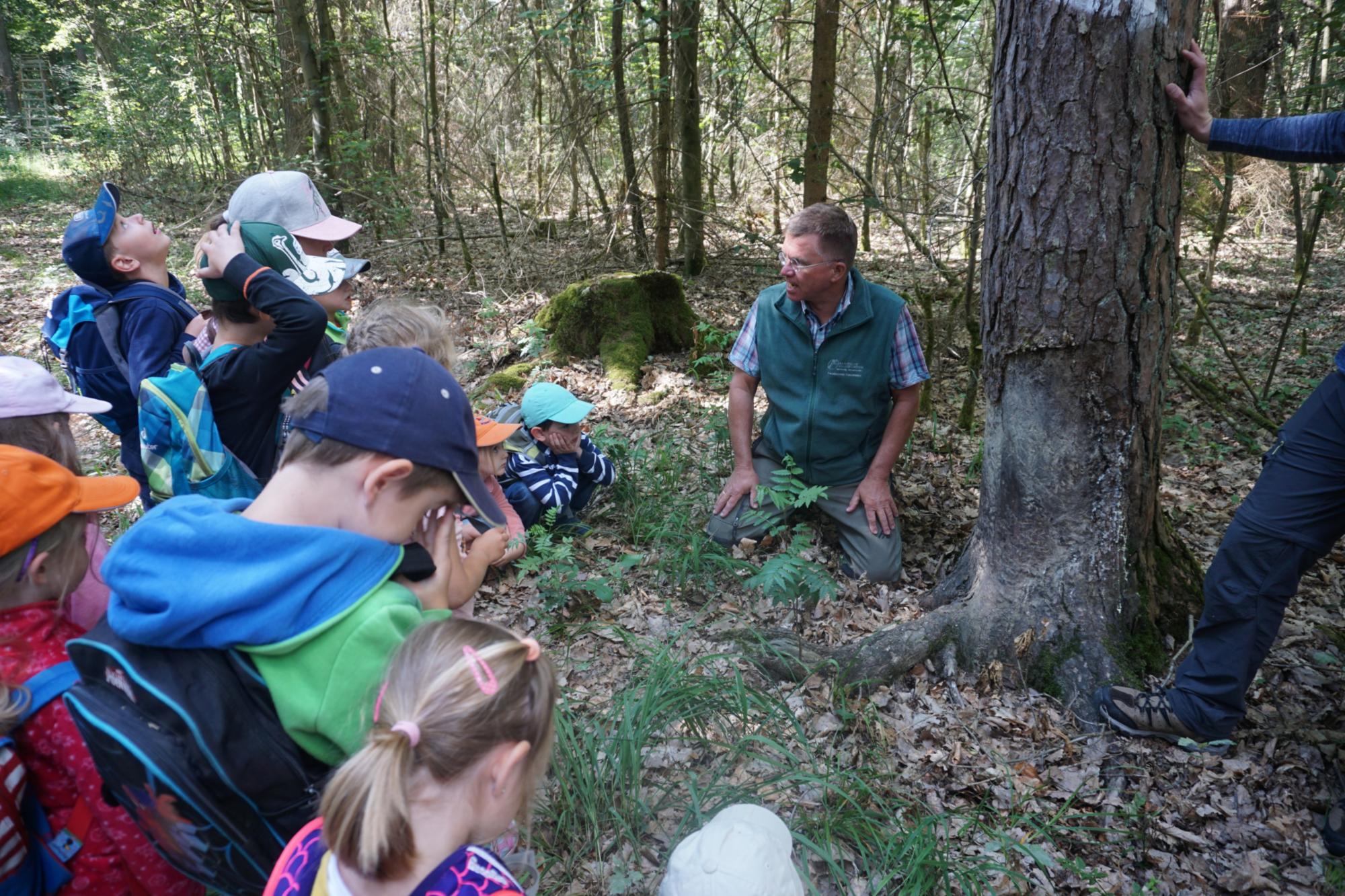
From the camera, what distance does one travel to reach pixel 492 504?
5.63 ft

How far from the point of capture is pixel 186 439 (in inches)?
103

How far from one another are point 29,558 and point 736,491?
3.12 metres

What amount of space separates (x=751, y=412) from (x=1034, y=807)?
2.38 metres

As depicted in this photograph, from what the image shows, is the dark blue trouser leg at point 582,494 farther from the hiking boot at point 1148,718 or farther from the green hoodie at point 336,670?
the green hoodie at point 336,670

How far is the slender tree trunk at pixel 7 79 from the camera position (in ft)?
70.4

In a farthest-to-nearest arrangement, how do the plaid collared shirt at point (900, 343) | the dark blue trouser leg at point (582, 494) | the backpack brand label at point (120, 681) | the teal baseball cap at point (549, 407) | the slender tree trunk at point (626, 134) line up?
the slender tree trunk at point (626, 134) < the dark blue trouser leg at point (582, 494) < the teal baseball cap at point (549, 407) < the plaid collared shirt at point (900, 343) < the backpack brand label at point (120, 681)

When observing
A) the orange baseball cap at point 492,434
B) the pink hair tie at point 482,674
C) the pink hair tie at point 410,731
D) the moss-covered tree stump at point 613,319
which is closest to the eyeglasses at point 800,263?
→ the orange baseball cap at point 492,434

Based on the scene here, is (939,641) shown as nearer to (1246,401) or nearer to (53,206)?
(1246,401)

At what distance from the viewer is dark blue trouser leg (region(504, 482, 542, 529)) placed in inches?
167

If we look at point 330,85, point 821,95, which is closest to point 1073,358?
point 821,95

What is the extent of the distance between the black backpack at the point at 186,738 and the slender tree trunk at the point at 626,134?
7.55m

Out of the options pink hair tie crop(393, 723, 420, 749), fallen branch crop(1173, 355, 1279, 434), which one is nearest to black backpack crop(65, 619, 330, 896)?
pink hair tie crop(393, 723, 420, 749)

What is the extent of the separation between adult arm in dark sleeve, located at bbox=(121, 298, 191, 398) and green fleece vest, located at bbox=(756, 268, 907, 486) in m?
2.75

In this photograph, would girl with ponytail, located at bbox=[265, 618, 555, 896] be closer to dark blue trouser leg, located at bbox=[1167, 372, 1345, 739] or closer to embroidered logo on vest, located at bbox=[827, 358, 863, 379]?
dark blue trouser leg, located at bbox=[1167, 372, 1345, 739]
